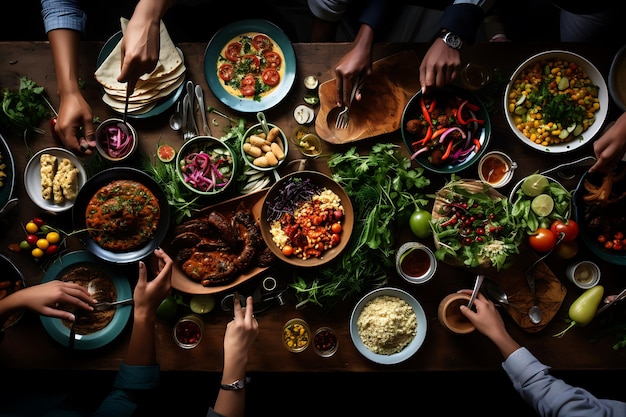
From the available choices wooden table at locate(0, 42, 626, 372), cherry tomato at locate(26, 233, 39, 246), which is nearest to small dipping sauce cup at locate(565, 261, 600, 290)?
wooden table at locate(0, 42, 626, 372)

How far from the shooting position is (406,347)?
9.20 feet

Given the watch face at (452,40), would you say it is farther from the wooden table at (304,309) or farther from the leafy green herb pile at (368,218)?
the leafy green herb pile at (368,218)

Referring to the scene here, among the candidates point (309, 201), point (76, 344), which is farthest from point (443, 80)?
point (76, 344)

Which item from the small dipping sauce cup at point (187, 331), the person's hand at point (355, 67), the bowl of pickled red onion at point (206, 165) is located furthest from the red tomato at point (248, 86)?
the small dipping sauce cup at point (187, 331)

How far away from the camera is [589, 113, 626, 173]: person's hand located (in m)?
2.52

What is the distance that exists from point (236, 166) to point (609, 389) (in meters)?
3.71

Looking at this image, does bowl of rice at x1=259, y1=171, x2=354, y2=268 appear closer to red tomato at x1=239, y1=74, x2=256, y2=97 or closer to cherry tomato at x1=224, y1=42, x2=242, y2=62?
red tomato at x1=239, y1=74, x2=256, y2=97

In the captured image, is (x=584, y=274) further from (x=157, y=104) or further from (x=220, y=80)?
(x=157, y=104)

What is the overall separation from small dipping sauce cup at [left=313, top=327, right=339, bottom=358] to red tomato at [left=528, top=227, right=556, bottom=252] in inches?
54.8

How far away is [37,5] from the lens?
13.2ft

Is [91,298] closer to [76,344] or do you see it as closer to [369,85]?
[76,344]

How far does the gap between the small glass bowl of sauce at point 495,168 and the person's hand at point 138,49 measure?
214 centimetres

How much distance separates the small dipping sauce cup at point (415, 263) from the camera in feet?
9.13

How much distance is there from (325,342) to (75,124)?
2.07 metres
